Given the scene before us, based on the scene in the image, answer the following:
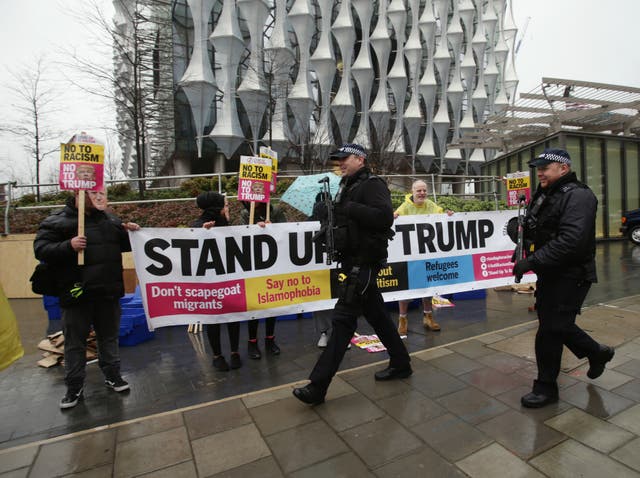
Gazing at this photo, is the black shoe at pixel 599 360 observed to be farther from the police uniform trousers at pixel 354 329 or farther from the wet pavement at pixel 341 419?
the police uniform trousers at pixel 354 329

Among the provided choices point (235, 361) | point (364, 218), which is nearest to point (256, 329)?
point (235, 361)

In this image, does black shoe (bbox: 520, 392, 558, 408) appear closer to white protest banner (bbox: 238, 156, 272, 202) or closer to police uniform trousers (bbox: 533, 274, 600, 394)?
police uniform trousers (bbox: 533, 274, 600, 394)

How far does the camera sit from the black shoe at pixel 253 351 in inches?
169

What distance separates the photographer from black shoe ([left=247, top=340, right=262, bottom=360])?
14.0ft

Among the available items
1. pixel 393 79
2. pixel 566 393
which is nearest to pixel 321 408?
pixel 566 393

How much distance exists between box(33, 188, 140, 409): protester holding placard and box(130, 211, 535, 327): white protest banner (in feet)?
1.44

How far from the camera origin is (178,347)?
488 centimetres

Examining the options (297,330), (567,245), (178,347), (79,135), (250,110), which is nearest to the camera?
(567,245)

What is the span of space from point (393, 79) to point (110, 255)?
41.9 m

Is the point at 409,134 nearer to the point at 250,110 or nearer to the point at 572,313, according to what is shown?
the point at 250,110

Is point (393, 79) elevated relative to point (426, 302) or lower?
elevated

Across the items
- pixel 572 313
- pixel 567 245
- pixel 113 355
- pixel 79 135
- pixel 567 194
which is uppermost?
pixel 79 135

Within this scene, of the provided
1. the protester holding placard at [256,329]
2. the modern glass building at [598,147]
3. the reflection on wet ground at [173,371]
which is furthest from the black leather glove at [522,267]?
the modern glass building at [598,147]

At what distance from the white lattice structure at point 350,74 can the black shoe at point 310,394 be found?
1841 centimetres
